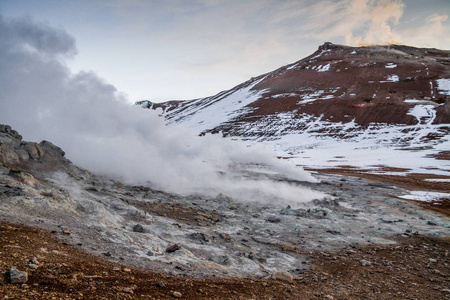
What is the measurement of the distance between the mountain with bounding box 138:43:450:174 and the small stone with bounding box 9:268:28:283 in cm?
4554

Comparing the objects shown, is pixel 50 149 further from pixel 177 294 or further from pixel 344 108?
pixel 344 108

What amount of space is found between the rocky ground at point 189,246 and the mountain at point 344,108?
36274 mm

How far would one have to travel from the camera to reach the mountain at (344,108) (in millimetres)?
65312

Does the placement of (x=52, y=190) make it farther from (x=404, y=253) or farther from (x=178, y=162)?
(x=404, y=253)

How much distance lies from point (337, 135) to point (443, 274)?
70984mm

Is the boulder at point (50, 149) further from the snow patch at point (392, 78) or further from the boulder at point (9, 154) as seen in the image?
the snow patch at point (392, 78)

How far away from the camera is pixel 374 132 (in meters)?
71.8

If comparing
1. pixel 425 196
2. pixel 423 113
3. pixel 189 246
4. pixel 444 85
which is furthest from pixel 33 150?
pixel 444 85

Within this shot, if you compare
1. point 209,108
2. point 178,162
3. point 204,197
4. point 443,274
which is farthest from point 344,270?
point 209,108

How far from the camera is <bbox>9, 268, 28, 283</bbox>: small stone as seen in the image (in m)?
3.78

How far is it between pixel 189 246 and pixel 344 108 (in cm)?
8859

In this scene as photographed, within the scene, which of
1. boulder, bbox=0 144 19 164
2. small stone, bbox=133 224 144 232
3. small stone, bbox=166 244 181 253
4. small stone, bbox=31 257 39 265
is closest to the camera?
small stone, bbox=31 257 39 265

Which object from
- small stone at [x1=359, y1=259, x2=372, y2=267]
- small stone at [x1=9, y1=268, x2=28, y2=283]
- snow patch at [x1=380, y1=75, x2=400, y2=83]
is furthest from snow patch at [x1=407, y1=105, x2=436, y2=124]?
small stone at [x1=9, y1=268, x2=28, y2=283]

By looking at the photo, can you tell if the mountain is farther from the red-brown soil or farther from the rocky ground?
the red-brown soil
